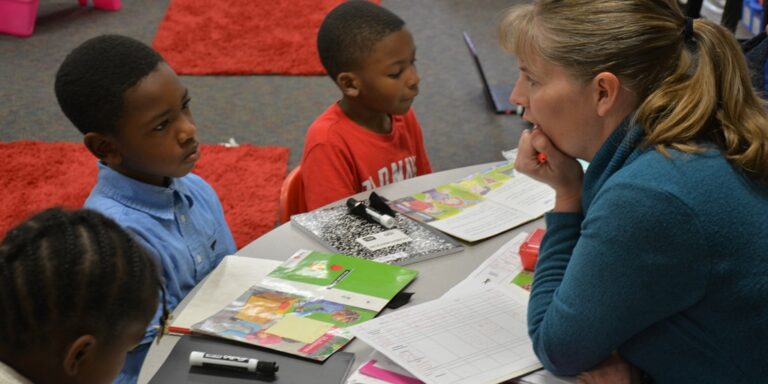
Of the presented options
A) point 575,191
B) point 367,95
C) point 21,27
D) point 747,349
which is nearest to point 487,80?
point 367,95

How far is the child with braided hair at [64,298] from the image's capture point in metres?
0.95

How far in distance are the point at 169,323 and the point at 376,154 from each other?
2.73 feet

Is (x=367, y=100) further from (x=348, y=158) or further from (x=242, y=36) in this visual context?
(x=242, y=36)

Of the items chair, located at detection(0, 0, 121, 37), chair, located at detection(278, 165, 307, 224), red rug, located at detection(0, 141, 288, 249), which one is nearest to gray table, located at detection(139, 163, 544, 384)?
chair, located at detection(278, 165, 307, 224)

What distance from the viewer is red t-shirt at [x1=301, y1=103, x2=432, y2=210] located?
6.23 ft

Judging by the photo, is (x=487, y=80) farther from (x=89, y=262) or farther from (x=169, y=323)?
(x=89, y=262)

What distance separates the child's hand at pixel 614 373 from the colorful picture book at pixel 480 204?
47 cm

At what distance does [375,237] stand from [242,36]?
10.9 ft

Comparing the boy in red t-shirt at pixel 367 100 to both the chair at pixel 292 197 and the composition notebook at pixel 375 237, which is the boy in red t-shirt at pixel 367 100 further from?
the composition notebook at pixel 375 237

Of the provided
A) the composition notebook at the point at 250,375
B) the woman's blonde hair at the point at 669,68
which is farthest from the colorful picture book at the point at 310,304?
the woman's blonde hair at the point at 669,68

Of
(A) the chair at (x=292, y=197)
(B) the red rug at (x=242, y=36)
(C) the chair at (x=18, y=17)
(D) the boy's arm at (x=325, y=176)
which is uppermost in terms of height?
(D) the boy's arm at (x=325, y=176)

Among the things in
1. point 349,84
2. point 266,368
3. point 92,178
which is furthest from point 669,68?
point 92,178

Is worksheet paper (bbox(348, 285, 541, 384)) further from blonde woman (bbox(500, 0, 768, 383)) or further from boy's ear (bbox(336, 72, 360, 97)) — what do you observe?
boy's ear (bbox(336, 72, 360, 97))

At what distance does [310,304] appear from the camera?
1.33 meters
